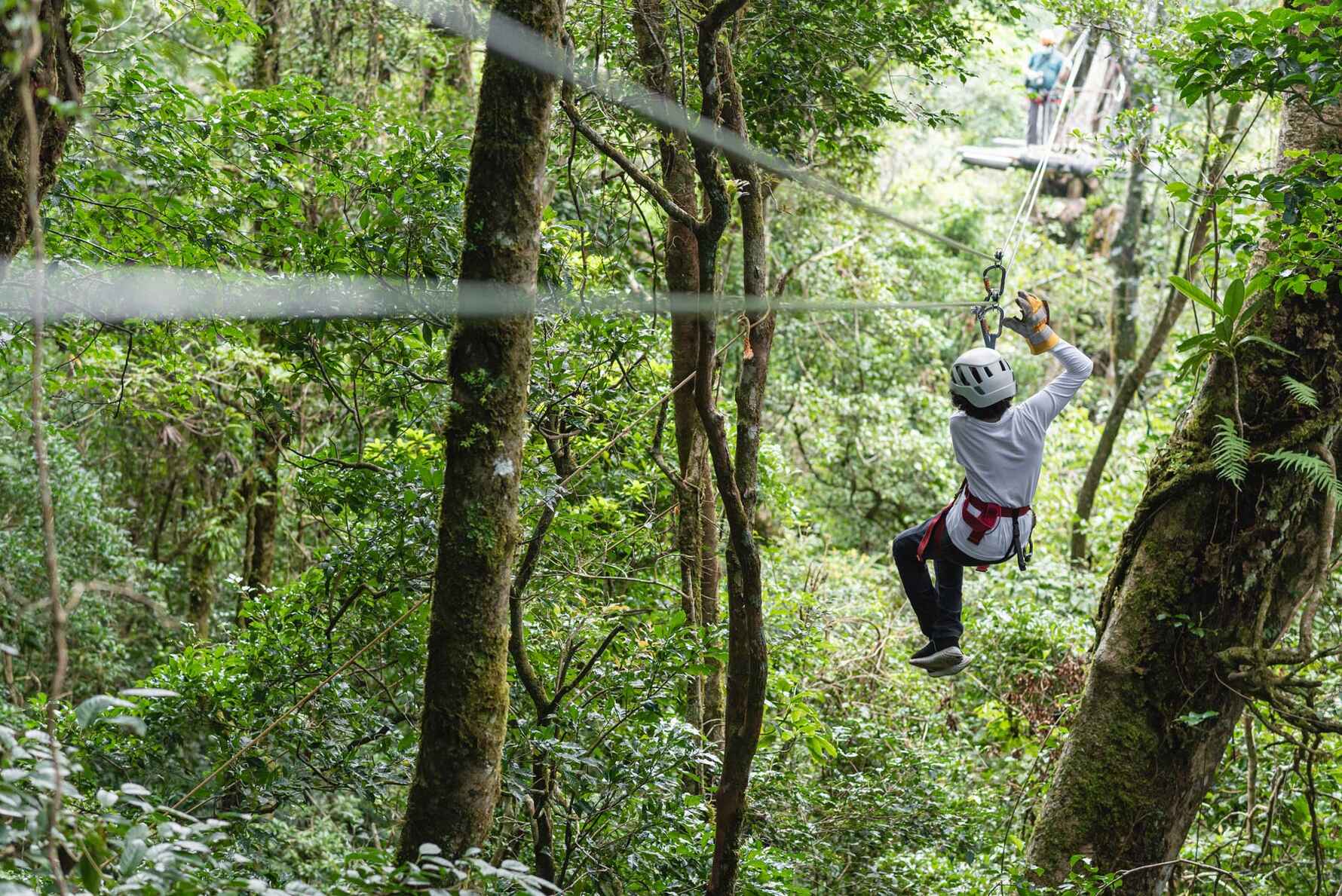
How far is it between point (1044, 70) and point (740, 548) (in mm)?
12432

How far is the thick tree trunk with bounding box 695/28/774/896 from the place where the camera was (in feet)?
10.5

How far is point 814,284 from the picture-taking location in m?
10.5

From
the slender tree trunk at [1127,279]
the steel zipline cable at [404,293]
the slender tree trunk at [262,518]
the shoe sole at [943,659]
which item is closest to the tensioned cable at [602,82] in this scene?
the steel zipline cable at [404,293]

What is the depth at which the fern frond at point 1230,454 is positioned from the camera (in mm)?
3883

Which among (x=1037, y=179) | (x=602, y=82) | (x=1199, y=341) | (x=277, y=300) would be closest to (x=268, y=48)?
(x=602, y=82)

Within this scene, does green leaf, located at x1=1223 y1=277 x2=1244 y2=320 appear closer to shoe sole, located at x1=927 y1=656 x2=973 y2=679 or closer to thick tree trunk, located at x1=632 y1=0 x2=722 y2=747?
shoe sole, located at x1=927 y1=656 x2=973 y2=679

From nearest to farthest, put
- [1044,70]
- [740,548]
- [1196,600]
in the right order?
[740,548] < [1196,600] < [1044,70]

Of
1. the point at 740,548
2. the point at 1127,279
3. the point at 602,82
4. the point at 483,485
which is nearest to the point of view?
the point at 483,485

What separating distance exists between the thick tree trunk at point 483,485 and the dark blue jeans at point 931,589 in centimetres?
196

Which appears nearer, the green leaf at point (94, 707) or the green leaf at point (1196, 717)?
the green leaf at point (94, 707)

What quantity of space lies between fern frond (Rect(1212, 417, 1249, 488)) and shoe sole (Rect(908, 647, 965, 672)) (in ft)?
3.65

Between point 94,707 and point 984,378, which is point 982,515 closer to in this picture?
point 984,378

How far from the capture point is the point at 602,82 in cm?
440

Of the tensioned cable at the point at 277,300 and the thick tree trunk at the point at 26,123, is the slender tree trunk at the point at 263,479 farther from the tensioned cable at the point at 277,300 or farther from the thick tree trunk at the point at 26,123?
the thick tree trunk at the point at 26,123
